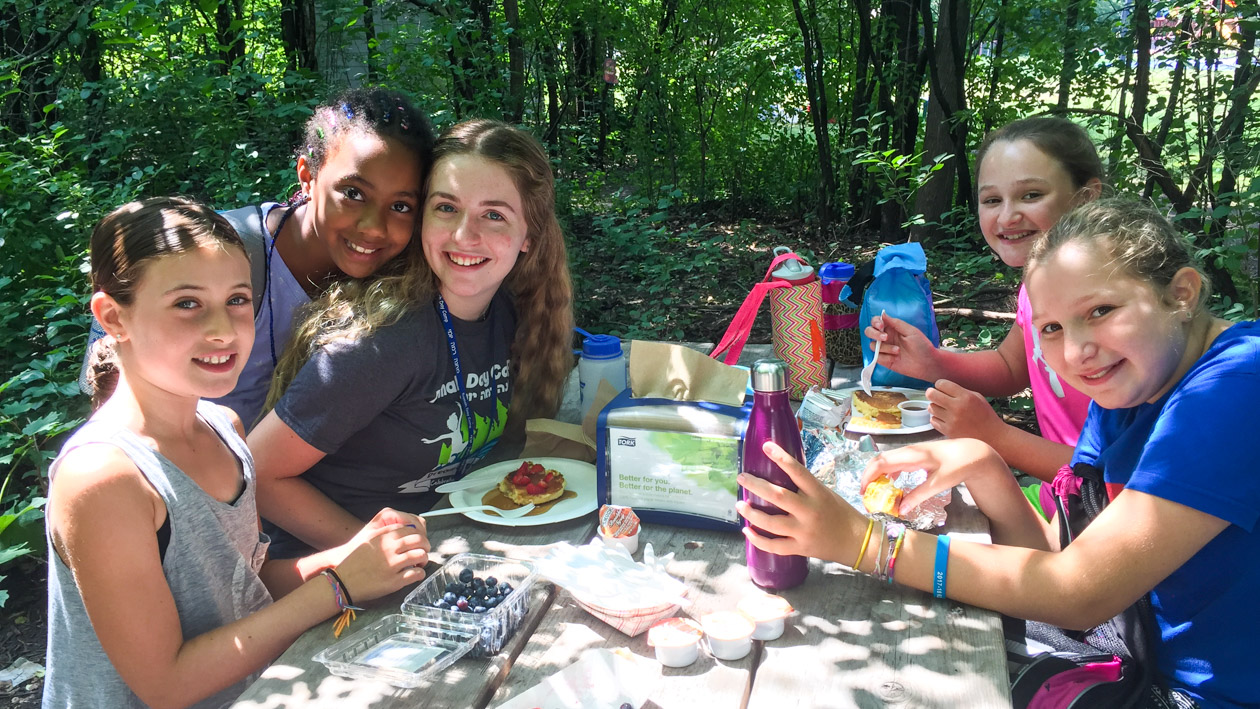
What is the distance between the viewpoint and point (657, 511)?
178cm

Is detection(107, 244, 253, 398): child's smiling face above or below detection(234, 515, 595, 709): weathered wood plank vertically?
above

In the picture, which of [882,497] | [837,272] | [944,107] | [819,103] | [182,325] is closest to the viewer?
[182,325]

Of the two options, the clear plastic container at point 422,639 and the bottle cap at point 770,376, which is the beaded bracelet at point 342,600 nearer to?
the clear plastic container at point 422,639

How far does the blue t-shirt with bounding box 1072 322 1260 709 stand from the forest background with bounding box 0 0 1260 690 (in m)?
1.95

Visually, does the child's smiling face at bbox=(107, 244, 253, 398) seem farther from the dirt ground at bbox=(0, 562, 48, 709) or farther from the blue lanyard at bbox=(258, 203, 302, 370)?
the dirt ground at bbox=(0, 562, 48, 709)

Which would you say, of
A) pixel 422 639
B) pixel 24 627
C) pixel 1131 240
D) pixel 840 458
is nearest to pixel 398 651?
pixel 422 639

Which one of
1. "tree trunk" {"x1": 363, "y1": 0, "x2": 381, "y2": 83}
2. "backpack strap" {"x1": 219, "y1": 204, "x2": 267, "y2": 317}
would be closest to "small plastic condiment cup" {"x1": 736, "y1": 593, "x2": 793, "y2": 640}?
"backpack strap" {"x1": 219, "y1": 204, "x2": 267, "y2": 317}

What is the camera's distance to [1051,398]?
2416 mm

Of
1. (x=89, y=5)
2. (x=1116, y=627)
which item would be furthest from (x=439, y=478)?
(x=89, y=5)

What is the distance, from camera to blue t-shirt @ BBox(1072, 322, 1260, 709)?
1.36 metres

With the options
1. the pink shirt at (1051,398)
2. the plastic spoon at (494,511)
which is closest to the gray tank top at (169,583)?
the plastic spoon at (494,511)

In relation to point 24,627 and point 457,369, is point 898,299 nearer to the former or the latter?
point 457,369

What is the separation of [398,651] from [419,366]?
2.68 feet

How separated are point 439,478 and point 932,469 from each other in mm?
1208
